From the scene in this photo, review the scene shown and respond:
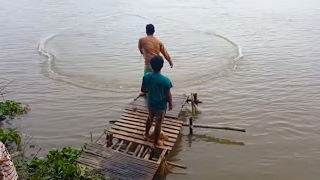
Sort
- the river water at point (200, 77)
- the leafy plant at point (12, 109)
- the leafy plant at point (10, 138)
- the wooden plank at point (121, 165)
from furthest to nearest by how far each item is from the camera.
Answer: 1. the leafy plant at point (12, 109)
2. the river water at point (200, 77)
3. the leafy plant at point (10, 138)
4. the wooden plank at point (121, 165)

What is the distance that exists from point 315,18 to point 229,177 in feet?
49.8

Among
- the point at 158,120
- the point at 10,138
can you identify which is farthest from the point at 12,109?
the point at 158,120

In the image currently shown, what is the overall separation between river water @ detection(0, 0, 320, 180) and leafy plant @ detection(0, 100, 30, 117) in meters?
0.28

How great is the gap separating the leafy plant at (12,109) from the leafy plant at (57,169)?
Result: 275 centimetres

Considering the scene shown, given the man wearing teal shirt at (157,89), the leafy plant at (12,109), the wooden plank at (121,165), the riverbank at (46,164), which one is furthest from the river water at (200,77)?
the man wearing teal shirt at (157,89)

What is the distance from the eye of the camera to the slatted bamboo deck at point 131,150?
604 centimetres

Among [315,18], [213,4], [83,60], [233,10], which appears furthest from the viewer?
[213,4]

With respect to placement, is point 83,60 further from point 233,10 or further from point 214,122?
point 233,10

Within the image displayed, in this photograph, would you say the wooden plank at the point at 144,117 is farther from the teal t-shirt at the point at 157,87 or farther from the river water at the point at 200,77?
the teal t-shirt at the point at 157,87

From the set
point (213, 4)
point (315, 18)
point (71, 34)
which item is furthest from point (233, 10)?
point (71, 34)

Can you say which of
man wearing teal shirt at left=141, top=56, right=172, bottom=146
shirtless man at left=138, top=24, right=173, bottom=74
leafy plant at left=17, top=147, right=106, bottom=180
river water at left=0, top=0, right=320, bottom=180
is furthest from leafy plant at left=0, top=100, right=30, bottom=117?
man wearing teal shirt at left=141, top=56, right=172, bottom=146

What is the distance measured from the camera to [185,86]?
10844mm

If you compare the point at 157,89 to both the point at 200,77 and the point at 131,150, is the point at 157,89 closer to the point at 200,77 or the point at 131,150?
the point at 131,150

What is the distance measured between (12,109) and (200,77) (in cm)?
535
